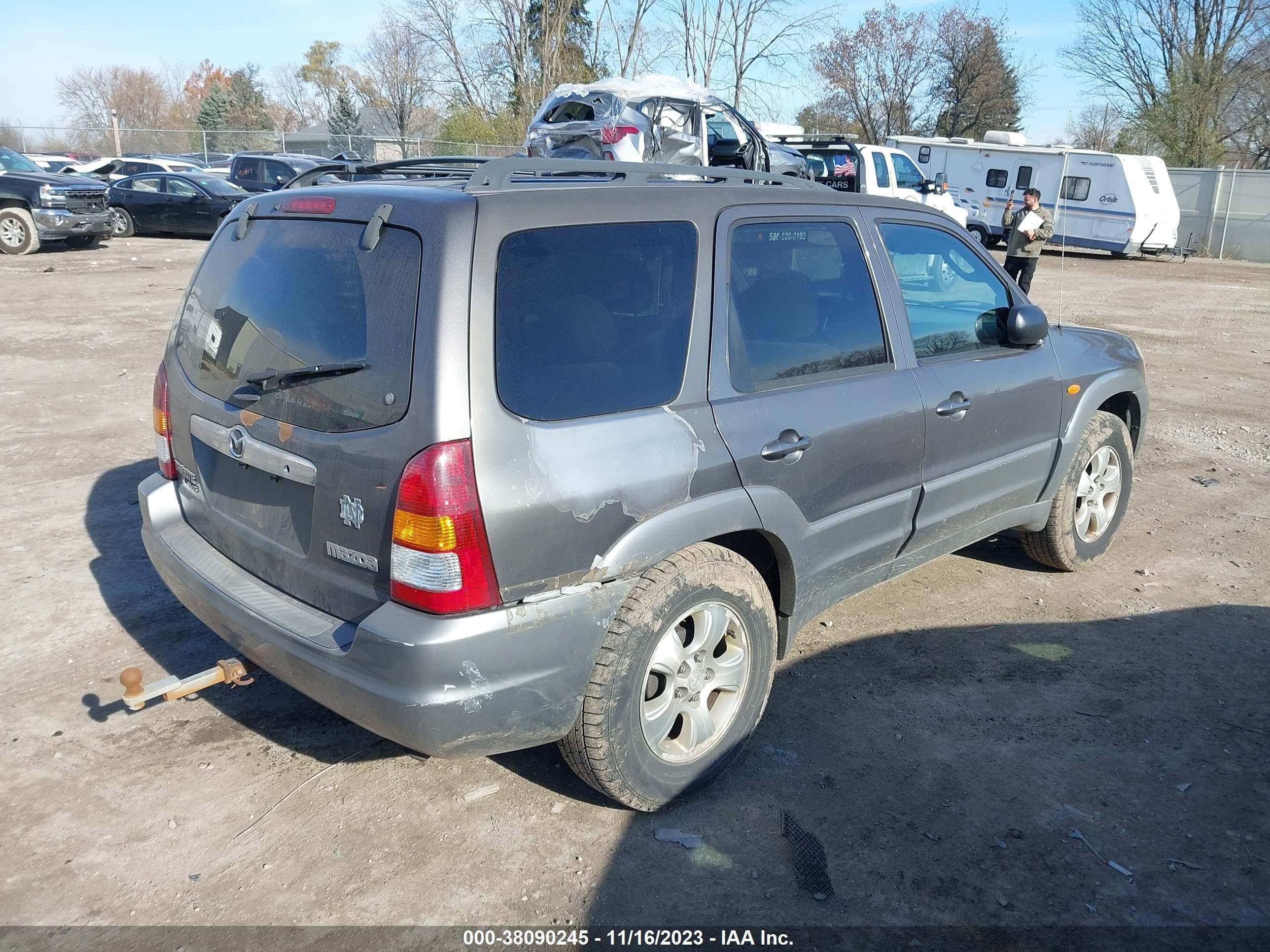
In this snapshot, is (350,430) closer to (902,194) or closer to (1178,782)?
(1178,782)

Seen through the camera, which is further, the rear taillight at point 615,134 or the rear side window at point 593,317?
the rear taillight at point 615,134

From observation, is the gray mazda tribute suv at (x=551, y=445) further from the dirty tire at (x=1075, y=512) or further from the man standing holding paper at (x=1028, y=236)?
the man standing holding paper at (x=1028, y=236)

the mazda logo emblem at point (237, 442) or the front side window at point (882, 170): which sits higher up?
the front side window at point (882, 170)

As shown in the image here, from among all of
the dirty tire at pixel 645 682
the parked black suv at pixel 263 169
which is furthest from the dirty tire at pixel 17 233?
the dirty tire at pixel 645 682

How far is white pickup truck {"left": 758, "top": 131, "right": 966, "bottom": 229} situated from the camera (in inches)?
725

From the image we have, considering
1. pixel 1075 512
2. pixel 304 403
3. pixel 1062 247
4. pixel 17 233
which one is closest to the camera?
pixel 304 403

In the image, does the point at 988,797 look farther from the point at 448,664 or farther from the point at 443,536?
the point at 443,536

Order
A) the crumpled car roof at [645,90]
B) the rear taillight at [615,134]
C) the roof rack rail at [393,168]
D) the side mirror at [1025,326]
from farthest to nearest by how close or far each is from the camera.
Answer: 1. the crumpled car roof at [645,90]
2. the rear taillight at [615,134]
3. the side mirror at [1025,326]
4. the roof rack rail at [393,168]

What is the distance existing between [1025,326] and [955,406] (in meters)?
0.61

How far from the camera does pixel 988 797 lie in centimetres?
331

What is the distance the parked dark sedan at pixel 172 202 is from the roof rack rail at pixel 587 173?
65.2ft

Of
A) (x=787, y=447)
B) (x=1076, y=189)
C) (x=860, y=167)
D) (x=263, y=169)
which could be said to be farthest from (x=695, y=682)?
(x=1076, y=189)

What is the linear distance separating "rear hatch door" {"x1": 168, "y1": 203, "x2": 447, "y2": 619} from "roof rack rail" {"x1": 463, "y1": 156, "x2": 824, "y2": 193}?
37 centimetres

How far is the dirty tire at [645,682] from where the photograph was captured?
113 inches
